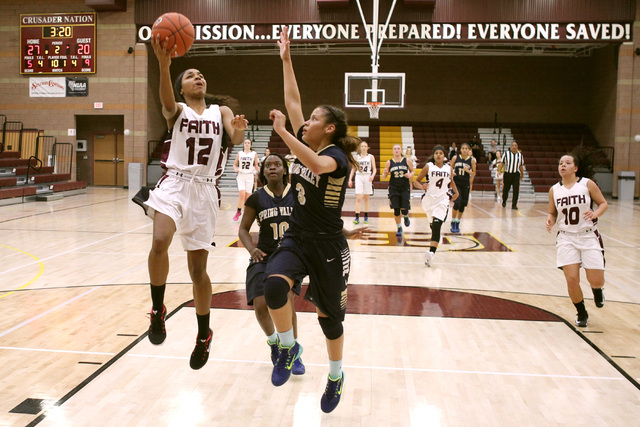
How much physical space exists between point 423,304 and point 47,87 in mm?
20013

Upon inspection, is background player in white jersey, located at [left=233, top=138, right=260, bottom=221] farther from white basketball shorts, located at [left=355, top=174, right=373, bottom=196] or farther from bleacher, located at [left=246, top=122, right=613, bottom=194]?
bleacher, located at [left=246, top=122, right=613, bottom=194]

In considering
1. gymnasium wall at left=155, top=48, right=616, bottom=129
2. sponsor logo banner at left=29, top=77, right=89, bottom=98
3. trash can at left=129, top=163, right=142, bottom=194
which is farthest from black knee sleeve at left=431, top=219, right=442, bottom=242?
gymnasium wall at left=155, top=48, right=616, bottom=129

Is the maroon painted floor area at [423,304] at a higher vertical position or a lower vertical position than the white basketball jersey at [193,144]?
lower

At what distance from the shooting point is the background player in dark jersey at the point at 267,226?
3.96 meters

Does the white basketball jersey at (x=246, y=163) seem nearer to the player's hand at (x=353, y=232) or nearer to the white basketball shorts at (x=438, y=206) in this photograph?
the white basketball shorts at (x=438, y=206)

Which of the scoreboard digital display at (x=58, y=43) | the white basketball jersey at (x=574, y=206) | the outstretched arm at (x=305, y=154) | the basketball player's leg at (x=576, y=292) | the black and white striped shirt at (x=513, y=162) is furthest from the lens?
the scoreboard digital display at (x=58, y=43)

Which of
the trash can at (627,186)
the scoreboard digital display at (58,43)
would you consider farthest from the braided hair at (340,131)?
the scoreboard digital display at (58,43)

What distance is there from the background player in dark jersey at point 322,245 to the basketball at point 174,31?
88 centimetres

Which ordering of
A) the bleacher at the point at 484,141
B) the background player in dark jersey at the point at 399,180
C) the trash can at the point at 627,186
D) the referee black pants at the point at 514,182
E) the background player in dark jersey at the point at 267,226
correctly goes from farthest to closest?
1. the bleacher at the point at 484,141
2. the trash can at the point at 627,186
3. the referee black pants at the point at 514,182
4. the background player in dark jersey at the point at 399,180
5. the background player in dark jersey at the point at 267,226

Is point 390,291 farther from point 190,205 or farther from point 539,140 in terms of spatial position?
point 539,140

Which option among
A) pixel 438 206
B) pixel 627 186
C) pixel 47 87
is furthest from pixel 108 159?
pixel 627 186

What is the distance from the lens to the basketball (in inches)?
134

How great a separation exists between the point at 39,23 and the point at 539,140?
64.3 feet

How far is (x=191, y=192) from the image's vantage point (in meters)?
3.61
